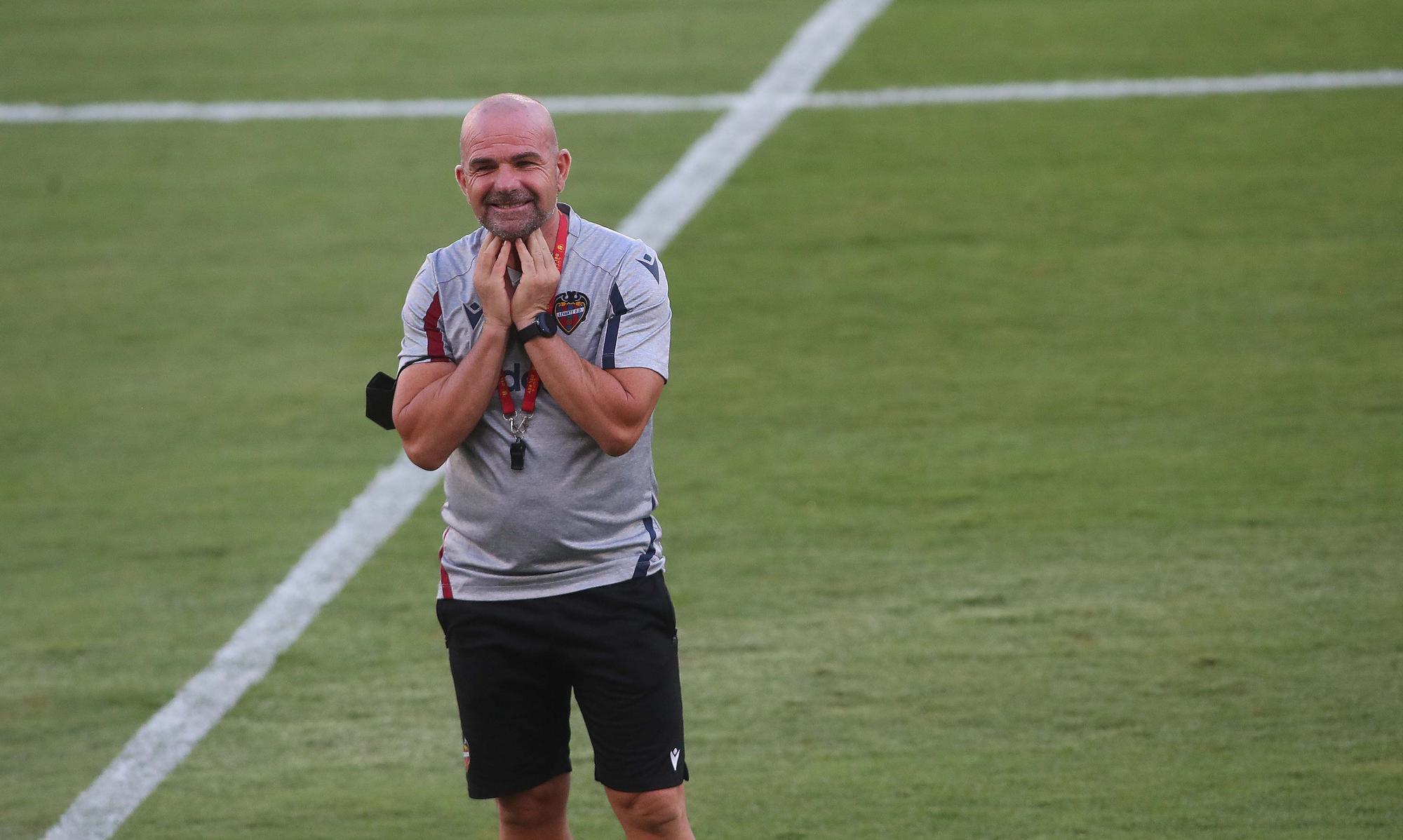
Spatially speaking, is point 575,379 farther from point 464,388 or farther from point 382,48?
point 382,48

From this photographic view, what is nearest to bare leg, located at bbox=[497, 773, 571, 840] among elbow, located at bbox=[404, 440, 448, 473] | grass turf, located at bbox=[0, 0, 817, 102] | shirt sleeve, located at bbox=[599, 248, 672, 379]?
elbow, located at bbox=[404, 440, 448, 473]

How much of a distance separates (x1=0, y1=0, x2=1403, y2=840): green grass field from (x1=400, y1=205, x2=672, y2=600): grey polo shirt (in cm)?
142

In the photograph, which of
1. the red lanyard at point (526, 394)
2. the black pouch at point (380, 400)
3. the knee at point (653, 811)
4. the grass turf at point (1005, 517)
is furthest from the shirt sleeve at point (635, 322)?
the grass turf at point (1005, 517)

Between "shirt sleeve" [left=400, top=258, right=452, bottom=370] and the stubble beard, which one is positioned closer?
the stubble beard

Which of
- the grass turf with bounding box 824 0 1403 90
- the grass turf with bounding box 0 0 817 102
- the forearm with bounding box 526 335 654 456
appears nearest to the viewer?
the forearm with bounding box 526 335 654 456

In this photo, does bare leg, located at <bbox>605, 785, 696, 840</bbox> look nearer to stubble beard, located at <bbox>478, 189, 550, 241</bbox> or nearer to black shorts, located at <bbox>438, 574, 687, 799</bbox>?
black shorts, located at <bbox>438, 574, 687, 799</bbox>

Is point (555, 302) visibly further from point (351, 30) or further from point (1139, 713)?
point (351, 30)

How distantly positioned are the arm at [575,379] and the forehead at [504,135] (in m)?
0.16

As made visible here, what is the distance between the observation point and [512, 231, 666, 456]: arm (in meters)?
3.02

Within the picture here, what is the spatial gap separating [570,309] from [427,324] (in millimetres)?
285

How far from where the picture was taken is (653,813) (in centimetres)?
323

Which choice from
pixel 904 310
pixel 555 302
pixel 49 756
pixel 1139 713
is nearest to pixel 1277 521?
pixel 1139 713

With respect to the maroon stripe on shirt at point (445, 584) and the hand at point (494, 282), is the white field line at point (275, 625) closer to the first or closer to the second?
the maroon stripe on shirt at point (445, 584)

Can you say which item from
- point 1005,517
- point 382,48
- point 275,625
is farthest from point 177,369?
point 382,48
